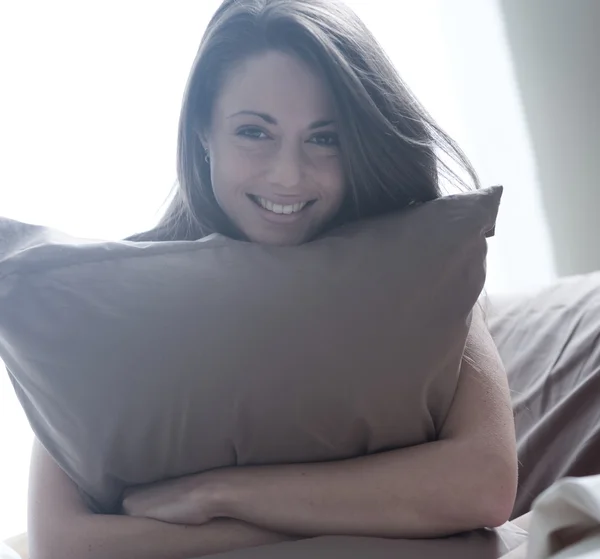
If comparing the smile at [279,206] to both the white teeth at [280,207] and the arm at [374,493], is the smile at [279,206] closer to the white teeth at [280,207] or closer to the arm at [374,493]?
the white teeth at [280,207]

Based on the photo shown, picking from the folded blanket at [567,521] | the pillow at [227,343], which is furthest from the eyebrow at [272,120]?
the folded blanket at [567,521]

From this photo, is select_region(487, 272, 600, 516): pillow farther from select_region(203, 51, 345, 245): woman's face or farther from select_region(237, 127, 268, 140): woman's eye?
select_region(237, 127, 268, 140): woman's eye

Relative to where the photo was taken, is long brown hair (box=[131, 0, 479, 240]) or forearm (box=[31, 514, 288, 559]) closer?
forearm (box=[31, 514, 288, 559])

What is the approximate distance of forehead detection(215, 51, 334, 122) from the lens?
0.90 m

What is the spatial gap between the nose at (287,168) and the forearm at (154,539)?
15.1 inches

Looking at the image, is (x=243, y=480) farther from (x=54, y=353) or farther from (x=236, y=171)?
(x=236, y=171)

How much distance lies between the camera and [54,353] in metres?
0.74

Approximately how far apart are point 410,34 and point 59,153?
2.75 ft

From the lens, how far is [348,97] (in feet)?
2.95

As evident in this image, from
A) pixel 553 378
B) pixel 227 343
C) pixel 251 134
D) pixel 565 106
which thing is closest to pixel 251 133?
pixel 251 134

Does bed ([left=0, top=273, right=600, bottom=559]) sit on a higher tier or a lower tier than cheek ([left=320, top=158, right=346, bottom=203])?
lower

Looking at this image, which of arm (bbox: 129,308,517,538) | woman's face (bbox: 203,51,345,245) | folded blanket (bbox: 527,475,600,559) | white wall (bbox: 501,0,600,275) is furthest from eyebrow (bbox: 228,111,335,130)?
white wall (bbox: 501,0,600,275)

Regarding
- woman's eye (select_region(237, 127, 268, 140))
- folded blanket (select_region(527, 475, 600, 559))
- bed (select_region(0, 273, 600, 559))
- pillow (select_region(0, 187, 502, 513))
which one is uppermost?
woman's eye (select_region(237, 127, 268, 140))

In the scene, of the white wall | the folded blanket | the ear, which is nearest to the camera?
the folded blanket
